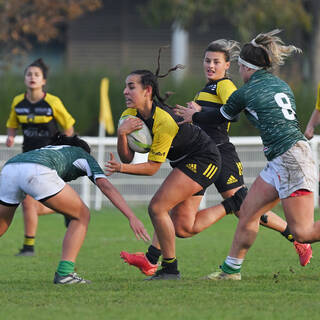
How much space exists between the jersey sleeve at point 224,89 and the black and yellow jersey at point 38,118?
118 inches

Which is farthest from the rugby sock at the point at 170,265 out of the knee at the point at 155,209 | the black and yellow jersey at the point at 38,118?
the black and yellow jersey at the point at 38,118

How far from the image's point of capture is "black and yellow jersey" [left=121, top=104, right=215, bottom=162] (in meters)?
8.12

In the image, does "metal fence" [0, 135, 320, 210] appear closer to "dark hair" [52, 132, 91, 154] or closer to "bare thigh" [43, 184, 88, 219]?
"dark hair" [52, 132, 91, 154]

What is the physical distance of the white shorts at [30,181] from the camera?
7.78 m

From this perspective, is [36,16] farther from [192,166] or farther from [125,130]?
[125,130]

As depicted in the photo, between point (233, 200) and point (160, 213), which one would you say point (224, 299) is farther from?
point (233, 200)

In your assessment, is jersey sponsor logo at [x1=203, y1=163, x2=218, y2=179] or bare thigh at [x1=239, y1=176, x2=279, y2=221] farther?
jersey sponsor logo at [x1=203, y1=163, x2=218, y2=179]

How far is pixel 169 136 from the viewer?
815cm

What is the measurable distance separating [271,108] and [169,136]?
0.99m

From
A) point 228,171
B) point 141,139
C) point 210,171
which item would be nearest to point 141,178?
point 228,171

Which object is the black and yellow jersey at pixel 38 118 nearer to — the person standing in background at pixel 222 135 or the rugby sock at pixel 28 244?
the rugby sock at pixel 28 244

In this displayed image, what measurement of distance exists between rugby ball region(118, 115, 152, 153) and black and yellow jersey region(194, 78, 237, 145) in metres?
1.32

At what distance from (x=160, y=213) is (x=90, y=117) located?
12.2 meters

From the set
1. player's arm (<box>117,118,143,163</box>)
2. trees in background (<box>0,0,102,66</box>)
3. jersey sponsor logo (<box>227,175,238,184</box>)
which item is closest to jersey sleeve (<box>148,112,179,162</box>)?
player's arm (<box>117,118,143,163</box>)
